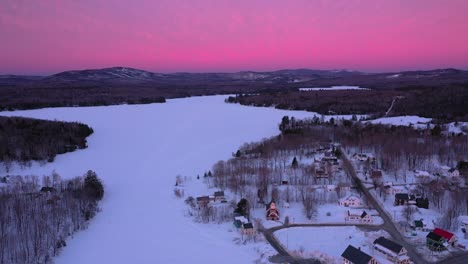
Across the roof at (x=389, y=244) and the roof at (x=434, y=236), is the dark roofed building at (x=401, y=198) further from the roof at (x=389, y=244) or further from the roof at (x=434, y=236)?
the roof at (x=389, y=244)

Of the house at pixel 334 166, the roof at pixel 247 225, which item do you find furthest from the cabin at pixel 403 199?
the roof at pixel 247 225

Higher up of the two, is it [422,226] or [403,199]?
[403,199]

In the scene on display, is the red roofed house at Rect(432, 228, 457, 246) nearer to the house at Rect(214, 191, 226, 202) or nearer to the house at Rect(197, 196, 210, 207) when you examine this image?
the house at Rect(214, 191, 226, 202)

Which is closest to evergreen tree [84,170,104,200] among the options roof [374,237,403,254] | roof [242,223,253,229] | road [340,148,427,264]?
roof [242,223,253,229]

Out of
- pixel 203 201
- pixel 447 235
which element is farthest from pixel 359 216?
pixel 203 201

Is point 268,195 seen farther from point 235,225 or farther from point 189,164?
point 189,164

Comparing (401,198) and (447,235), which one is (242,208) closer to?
(401,198)
